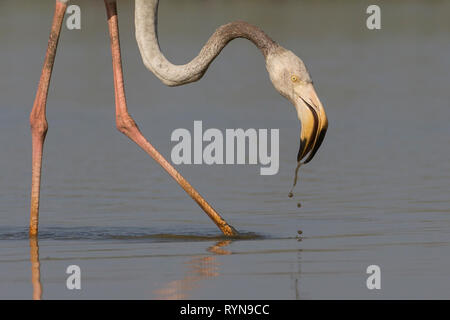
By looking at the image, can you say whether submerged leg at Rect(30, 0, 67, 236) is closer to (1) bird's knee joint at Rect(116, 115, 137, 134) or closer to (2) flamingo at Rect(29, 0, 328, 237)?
(2) flamingo at Rect(29, 0, 328, 237)

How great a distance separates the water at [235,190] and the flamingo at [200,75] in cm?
53

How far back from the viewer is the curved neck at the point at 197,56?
9.95 m

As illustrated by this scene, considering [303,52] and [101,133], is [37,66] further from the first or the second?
[101,133]

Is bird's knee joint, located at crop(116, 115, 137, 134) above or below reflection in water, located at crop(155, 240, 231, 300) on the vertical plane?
above

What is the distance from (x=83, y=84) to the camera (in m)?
21.5

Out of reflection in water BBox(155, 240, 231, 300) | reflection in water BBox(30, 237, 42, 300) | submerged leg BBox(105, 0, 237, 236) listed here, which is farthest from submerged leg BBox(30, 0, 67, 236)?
reflection in water BBox(155, 240, 231, 300)

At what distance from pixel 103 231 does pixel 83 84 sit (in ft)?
37.7

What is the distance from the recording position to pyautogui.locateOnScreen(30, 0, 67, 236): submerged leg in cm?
1035

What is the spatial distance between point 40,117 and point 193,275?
10.2 ft

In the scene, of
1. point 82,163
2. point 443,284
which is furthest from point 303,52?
point 443,284

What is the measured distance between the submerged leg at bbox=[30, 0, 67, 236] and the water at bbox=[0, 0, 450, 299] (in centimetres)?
21

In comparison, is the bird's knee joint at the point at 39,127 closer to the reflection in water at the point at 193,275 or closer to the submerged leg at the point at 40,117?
the submerged leg at the point at 40,117

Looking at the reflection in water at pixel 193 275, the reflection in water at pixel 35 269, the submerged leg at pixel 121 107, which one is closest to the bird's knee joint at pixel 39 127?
the submerged leg at pixel 121 107
